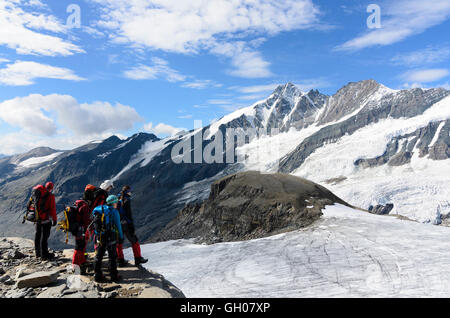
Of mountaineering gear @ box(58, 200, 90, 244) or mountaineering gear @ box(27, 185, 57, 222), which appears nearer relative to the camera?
mountaineering gear @ box(58, 200, 90, 244)

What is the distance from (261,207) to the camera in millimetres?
43094

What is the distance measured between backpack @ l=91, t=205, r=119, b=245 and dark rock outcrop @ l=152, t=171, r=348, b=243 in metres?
25.0

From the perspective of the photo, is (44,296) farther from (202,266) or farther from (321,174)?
(321,174)

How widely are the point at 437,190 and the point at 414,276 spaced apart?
5319 inches

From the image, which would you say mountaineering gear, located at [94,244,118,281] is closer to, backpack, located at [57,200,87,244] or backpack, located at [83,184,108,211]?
backpack, located at [57,200,87,244]

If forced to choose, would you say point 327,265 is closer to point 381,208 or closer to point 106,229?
point 106,229

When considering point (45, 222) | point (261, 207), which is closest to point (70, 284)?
point (45, 222)

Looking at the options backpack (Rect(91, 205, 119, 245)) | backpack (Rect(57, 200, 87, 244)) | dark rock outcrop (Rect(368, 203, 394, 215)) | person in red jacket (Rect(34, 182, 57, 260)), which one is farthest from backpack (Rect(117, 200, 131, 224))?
dark rock outcrop (Rect(368, 203, 394, 215))

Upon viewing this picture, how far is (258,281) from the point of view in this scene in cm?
1441

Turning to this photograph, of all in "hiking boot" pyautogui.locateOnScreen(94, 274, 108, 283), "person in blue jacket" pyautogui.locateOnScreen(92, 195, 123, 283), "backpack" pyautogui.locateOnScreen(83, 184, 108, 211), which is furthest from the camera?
"backpack" pyautogui.locateOnScreen(83, 184, 108, 211)

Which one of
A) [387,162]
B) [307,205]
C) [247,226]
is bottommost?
[247,226]

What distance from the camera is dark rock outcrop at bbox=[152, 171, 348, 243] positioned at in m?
37.7

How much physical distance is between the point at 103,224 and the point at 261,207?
1374 inches
